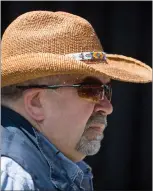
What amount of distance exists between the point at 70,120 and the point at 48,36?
365 millimetres

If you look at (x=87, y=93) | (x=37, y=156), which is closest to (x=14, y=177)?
(x=37, y=156)

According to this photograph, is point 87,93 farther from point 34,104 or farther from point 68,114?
point 34,104

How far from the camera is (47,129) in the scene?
7.77 feet

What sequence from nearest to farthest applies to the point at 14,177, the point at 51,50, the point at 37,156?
the point at 14,177
the point at 37,156
the point at 51,50

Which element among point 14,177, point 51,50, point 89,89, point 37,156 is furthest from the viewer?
point 89,89

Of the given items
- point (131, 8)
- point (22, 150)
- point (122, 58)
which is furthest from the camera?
point (131, 8)

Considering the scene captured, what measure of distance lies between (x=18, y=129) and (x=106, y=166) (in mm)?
2790

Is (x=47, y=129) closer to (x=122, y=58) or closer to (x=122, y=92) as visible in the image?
(x=122, y=58)

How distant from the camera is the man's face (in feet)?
7.80

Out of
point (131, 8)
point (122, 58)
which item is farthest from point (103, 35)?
point (122, 58)

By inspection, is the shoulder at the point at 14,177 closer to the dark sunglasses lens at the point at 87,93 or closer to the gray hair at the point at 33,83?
the gray hair at the point at 33,83

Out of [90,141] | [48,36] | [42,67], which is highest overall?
[48,36]

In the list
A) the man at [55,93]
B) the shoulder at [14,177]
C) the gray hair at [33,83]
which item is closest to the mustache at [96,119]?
the man at [55,93]

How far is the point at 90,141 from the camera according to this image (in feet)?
8.11
